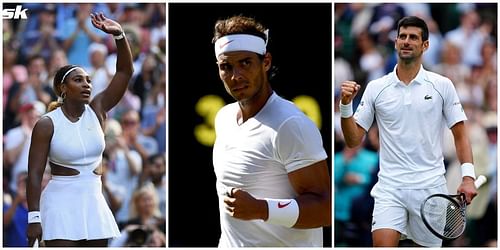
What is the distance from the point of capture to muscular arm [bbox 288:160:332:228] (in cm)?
437

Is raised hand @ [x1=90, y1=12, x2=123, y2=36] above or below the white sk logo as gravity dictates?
below

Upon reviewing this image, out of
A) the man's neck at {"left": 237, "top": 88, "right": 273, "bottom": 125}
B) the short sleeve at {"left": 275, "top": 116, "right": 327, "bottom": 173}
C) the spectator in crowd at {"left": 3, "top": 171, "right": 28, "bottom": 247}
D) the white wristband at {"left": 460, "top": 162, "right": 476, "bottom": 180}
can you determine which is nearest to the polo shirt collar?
the white wristband at {"left": 460, "top": 162, "right": 476, "bottom": 180}

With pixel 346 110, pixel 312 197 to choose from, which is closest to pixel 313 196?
pixel 312 197

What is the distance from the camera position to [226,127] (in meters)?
4.72

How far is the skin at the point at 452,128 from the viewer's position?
19.1ft

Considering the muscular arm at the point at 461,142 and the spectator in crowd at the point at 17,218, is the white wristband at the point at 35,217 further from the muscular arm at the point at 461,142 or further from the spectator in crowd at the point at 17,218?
the muscular arm at the point at 461,142

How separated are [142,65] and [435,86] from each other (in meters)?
2.10

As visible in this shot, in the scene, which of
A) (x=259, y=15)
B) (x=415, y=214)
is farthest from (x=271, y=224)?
(x=259, y=15)

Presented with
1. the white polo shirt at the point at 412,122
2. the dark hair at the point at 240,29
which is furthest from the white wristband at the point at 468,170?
the dark hair at the point at 240,29

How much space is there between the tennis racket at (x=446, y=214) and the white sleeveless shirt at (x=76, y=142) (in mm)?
1805

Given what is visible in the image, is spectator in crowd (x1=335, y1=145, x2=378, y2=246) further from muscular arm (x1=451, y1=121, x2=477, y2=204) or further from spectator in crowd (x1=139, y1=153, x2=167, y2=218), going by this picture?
spectator in crowd (x1=139, y1=153, x2=167, y2=218)

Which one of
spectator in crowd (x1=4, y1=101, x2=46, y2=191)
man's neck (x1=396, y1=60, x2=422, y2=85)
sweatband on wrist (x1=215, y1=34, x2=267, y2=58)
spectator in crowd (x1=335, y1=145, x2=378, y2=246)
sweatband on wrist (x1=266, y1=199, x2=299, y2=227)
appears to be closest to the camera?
sweatband on wrist (x1=266, y1=199, x2=299, y2=227)

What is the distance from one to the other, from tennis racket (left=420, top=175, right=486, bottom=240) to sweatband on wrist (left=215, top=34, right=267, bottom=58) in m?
1.50

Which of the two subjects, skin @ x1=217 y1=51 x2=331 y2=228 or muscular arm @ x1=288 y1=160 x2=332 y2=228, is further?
muscular arm @ x1=288 y1=160 x2=332 y2=228
